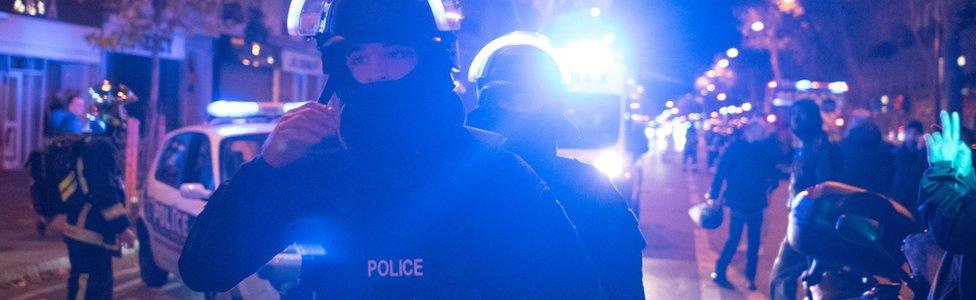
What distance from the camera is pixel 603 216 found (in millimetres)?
3008

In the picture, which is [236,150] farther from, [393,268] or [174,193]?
[393,268]

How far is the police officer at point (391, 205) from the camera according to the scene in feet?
6.51

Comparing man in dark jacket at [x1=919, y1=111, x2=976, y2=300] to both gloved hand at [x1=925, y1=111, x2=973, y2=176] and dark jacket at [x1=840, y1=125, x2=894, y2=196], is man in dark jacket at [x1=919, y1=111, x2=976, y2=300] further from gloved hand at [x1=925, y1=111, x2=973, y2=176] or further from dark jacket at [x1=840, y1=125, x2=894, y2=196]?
dark jacket at [x1=840, y1=125, x2=894, y2=196]

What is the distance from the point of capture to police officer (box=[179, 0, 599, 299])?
199 centimetres

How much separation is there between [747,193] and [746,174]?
0.19 metres

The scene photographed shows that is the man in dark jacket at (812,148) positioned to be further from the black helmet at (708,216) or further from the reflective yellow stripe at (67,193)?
the reflective yellow stripe at (67,193)

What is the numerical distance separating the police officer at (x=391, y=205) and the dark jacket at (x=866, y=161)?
19.1 ft

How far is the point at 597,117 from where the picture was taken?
13398 mm

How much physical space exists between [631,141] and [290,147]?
1268cm

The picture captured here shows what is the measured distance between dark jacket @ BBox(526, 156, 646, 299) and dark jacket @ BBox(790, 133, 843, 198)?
4.53 m

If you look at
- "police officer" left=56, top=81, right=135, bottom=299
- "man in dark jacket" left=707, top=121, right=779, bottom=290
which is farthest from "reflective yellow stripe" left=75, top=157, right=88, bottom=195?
"man in dark jacket" left=707, top=121, right=779, bottom=290

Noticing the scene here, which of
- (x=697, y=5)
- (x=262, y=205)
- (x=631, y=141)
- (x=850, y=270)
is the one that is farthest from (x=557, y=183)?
(x=697, y=5)

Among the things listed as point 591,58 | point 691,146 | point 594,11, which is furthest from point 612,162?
point 691,146

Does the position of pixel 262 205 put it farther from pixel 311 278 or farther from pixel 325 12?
pixel 325 12
